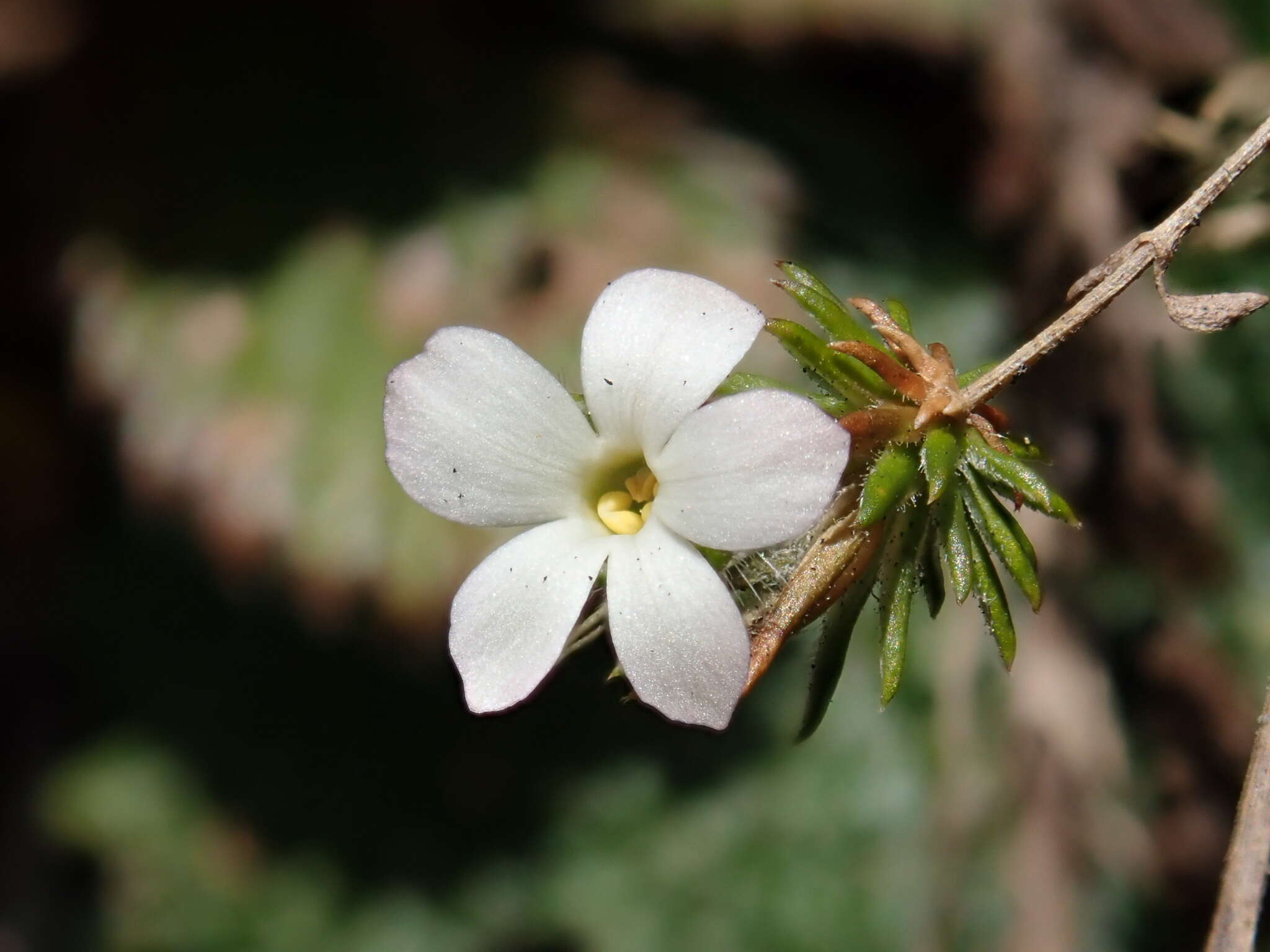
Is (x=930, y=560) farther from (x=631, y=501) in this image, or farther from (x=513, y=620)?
(x=513, y=620)

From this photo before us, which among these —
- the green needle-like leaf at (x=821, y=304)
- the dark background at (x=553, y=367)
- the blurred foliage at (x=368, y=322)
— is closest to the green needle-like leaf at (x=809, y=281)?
the green needle-like leaf at (x=821, y=304)

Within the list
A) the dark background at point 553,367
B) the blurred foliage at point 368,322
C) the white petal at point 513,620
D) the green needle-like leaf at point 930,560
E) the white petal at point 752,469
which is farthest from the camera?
the blurred foliage at point 368,322

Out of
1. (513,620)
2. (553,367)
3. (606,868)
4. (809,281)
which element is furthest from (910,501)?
(606,868)

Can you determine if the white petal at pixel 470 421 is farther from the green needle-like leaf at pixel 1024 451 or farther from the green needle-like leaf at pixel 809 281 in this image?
the green needle-like leaf at pixel 1024 451

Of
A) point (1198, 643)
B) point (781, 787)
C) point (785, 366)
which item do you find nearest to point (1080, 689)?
point (1198, 643)

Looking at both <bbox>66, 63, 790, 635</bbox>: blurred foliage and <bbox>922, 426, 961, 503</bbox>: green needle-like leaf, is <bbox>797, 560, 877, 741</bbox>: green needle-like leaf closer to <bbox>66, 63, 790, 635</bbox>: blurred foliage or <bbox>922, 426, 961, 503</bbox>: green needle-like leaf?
<bbox>922, 426, 961, 503</bbox>: green needle-like leaf

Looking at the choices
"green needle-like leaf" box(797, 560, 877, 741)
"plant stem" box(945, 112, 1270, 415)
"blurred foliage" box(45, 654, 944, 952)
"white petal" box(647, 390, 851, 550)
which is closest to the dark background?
"blurred foliage" box(45, 654, 944, 952)

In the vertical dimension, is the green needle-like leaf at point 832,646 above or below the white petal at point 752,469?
below
